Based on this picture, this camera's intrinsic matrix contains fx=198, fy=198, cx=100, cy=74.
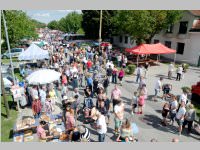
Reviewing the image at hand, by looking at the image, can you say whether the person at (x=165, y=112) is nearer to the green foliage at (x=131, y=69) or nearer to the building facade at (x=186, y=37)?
the green foliage at (x=131, y=69)

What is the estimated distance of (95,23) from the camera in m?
38.4

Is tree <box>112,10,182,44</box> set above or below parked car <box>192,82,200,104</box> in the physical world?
above

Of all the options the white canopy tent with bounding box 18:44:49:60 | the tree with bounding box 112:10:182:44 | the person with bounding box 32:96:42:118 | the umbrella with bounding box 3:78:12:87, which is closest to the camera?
the person with bounding box 32:96:42:118

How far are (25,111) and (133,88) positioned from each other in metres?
7.69

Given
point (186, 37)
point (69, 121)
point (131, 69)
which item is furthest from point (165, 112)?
point (186, 37)

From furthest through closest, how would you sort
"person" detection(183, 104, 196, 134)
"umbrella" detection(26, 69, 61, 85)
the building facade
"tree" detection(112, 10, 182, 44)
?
the building facade
"tree" detection(112, 10, 182, 44)
"umbrella" detection(26, 69, 61, 85)
"person" detection(183, 104, 196, 134)

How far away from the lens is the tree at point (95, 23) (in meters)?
36.4

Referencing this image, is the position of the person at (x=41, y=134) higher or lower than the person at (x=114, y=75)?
lower

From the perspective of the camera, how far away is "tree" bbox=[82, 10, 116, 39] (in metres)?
36.4

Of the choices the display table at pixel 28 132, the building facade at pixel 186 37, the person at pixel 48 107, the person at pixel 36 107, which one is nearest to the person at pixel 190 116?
the display table at pixel 28 132

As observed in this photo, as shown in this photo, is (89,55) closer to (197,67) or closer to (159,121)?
(197,67)

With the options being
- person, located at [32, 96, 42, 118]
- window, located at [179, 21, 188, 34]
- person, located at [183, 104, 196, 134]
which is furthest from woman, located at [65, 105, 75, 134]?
window, located at [179, 21, 188, 34]

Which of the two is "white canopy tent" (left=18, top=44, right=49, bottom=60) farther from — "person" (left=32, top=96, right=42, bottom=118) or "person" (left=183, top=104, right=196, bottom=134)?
"person" (left=183, top=104, right=196, bottom=134)

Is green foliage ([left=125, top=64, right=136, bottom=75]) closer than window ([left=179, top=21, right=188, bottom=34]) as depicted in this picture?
Yes
